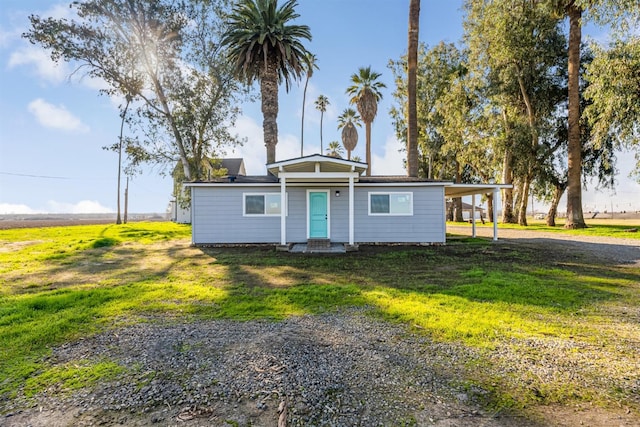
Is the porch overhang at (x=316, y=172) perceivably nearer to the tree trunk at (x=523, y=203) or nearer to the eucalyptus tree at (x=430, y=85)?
the tree trunk at (x=523, y=203)

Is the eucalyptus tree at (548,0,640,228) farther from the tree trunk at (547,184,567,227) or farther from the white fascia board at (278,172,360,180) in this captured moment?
the white fascia board at (278,172,360,180)

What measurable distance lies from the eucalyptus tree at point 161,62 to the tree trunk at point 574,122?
19565mm

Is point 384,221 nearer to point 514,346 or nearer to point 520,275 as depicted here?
point 520,275

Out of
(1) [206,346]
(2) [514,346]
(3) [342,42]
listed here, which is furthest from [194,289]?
(3) [342,42]

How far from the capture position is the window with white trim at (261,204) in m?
12.1

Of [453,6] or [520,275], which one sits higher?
[453,6]

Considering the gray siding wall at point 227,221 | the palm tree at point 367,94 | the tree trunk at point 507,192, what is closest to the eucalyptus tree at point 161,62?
the gray siding wall at point 227,221

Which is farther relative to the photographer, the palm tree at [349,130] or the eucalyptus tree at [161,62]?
the palm tree at [349,130]

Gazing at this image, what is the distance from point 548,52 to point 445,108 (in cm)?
696

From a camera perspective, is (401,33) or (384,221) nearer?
(384,221)

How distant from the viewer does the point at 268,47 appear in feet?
54.1

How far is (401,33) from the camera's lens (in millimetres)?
24188

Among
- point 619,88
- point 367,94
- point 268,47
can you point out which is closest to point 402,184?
point 619,88

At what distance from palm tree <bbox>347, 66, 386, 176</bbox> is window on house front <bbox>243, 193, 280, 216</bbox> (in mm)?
18572
